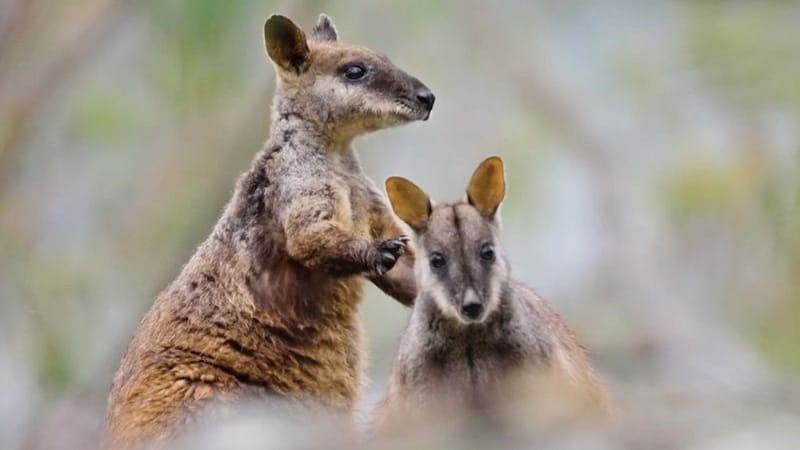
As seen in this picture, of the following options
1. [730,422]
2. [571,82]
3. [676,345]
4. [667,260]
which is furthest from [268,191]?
[571,82]

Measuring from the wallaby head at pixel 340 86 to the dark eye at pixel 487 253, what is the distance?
4.22ft

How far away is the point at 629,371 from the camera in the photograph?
14.5 m

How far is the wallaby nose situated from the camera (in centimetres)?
801

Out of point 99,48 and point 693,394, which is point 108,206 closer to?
point 99,48

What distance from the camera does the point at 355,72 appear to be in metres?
9.59

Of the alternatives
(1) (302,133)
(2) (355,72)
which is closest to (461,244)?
(1) (302,133)

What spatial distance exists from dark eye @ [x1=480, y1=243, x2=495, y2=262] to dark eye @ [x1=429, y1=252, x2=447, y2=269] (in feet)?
0.54

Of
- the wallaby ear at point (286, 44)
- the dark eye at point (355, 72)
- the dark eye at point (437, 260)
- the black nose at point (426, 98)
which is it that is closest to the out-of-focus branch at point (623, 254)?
the black nose at point (426, 98)

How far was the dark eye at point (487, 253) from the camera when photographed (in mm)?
8273

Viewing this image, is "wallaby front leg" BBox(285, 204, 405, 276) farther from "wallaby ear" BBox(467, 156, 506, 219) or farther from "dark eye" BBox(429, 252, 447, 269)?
"wallaby ear" BBox(467, 156, 506, 219)

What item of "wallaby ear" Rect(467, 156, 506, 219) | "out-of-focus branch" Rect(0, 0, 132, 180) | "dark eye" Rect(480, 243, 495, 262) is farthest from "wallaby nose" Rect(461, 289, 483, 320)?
"out-of-focus branch" Rect(0, 0, 132, 180)

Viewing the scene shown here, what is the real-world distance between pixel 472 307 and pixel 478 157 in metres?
12.4

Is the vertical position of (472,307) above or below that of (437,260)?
below

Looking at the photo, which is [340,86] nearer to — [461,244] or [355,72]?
[355,72]
